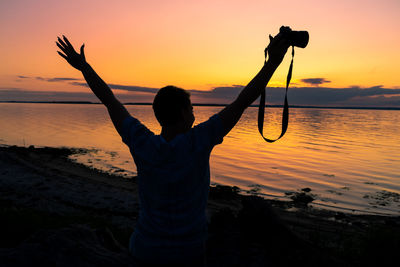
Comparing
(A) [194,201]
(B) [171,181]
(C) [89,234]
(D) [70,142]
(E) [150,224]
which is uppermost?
(B) [171,181]

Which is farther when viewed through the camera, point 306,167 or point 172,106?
point 306,167

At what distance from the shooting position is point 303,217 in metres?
12.3

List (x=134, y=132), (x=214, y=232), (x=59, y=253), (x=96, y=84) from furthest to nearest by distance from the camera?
(x=214, y=232)
(x=59, y=253)
(x=96, y=84)
(x=134, y=132)

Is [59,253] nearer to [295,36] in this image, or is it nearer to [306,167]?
[295,36]

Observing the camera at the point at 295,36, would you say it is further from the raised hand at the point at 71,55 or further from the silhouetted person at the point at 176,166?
the raised hand at the point at 71,55

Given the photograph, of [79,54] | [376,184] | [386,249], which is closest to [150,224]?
[79,54]

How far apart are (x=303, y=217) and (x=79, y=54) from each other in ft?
40.4

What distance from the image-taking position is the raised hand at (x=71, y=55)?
2252 millimetres

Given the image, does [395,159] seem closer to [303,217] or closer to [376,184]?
[376,184]

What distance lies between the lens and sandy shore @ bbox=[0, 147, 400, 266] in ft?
12.2

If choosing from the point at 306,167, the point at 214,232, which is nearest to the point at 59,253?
the point at 214,232

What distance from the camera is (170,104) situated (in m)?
1.75

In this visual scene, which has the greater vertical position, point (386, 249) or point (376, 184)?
point (386, 249)

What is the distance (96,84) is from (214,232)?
3.72m
